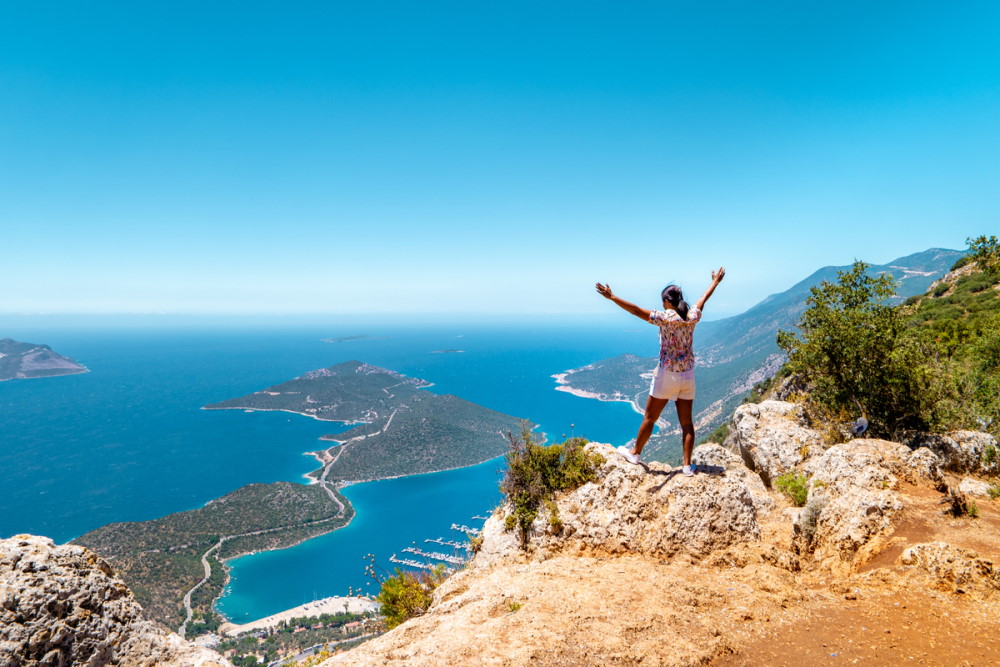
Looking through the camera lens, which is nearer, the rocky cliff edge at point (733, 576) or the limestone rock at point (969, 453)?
the rocky cliff edge at point (733, 576)

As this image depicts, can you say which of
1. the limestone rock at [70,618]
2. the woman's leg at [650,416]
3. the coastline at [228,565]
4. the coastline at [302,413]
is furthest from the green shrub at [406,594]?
the coastline at [302,413]

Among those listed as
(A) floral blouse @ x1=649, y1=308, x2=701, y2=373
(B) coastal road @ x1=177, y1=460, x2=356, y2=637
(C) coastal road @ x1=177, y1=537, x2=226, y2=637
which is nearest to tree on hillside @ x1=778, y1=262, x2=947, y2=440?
(A) floral blouse @ x1=649, y1=308, x2=701, y2=373

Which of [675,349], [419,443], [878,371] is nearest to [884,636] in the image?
[675,349]

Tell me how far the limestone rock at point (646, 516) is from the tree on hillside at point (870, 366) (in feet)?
21.7

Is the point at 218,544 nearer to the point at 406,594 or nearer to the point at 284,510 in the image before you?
the point at 284,510

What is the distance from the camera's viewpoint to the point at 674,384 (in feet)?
21.0

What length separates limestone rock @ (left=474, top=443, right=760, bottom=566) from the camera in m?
6.47

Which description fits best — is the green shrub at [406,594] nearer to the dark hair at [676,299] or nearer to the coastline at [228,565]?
the dark hair at [676,299]

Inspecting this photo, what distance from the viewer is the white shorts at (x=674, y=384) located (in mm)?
6391

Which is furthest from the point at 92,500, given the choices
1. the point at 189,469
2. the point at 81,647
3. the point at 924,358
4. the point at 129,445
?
the point at 924,358

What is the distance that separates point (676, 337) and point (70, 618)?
25.0 feet

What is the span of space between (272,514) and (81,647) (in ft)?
326

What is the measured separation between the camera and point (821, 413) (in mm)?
12664

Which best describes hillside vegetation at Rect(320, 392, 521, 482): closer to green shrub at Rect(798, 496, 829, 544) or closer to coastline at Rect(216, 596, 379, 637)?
A: coastline at Rect(216, 596, 379, 637)
